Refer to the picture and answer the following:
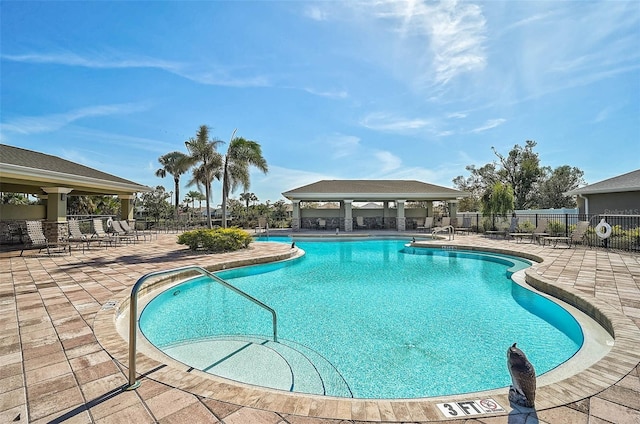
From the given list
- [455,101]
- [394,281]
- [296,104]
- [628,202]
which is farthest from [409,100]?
[628,202]

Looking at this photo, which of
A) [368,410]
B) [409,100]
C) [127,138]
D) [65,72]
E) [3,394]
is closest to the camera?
[368,410]

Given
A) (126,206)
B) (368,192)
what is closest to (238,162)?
(126,206)

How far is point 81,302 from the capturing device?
14.6 ft

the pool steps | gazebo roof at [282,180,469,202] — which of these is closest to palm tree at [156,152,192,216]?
gazebo roof at [282,180,469,202]

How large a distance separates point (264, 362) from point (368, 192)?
16854mm

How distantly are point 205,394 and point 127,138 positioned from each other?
1904cm

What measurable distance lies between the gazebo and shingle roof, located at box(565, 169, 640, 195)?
6.41 meters

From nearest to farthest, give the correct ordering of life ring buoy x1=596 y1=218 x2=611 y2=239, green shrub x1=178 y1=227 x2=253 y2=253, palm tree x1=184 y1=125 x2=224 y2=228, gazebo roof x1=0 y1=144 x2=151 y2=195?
gazebo roof x1=0 y1=144 x2=151 y2=195
life ring buoy x1=596 y1=218 x2=611 y2=239
green shrub x1=178 y1=227 x2=253 y2=253
palm tree x1=184 y1=125 x2=224 y2=228

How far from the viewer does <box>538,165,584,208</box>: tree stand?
31.2m

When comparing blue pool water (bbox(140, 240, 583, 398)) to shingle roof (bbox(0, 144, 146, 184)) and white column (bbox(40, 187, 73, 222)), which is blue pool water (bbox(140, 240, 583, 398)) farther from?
white column (bbox(40, 187, 73, 222))

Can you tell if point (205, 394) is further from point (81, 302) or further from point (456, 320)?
point (456, 320)

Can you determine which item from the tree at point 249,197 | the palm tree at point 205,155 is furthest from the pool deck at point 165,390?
the tree at point 249,197

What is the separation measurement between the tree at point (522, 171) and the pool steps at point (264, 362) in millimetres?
36998

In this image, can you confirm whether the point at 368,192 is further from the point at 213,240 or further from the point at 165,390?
the point at 165,390
